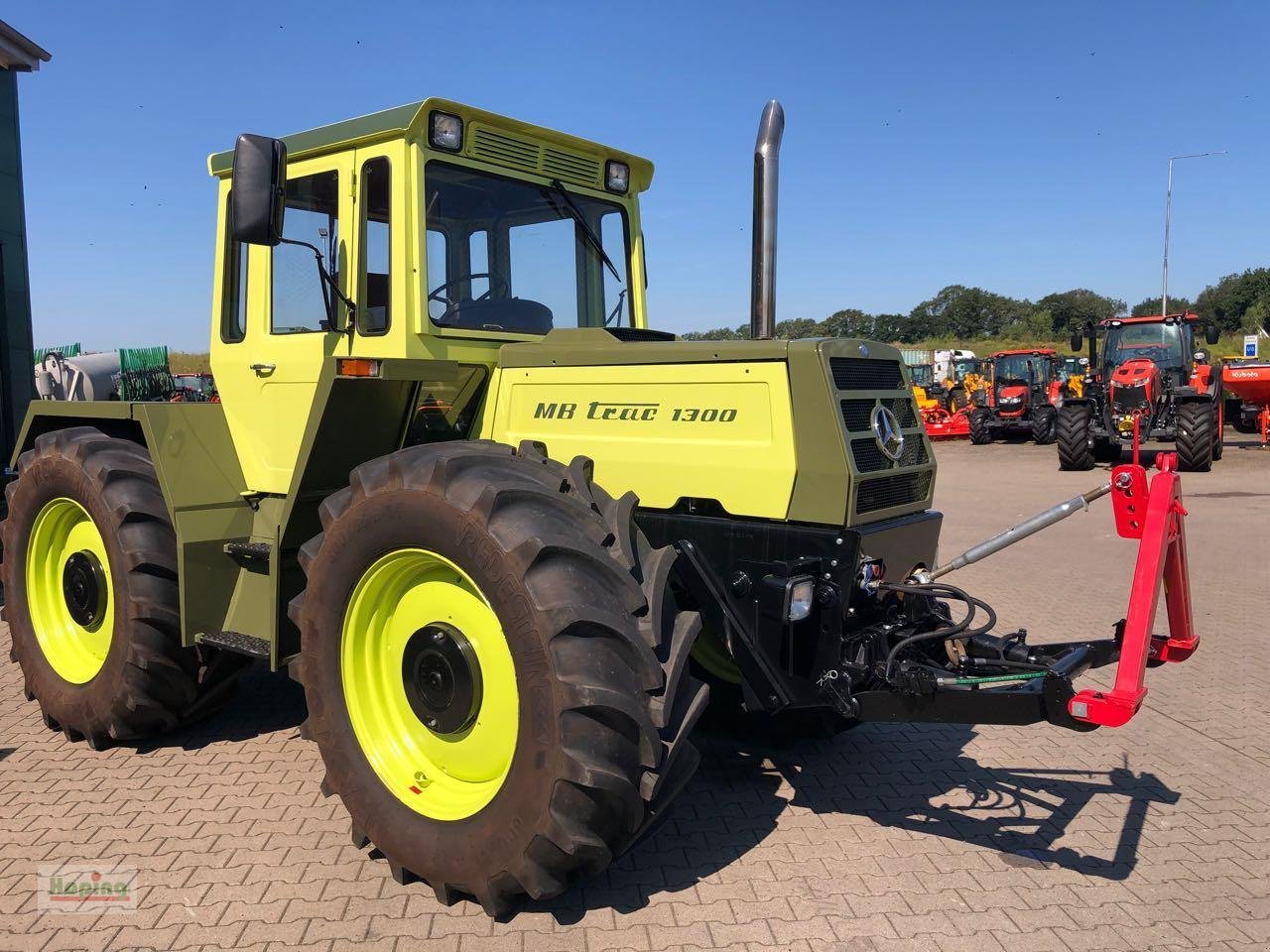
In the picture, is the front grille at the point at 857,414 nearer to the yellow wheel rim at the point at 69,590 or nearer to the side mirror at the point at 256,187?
the side mirror at the point at 256,187

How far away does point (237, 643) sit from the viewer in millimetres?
4184

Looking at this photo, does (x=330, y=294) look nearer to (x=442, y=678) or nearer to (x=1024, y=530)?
(x=442, y=678)

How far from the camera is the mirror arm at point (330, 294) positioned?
395 cm

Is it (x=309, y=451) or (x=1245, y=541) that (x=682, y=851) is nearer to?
(x=309, y=451)

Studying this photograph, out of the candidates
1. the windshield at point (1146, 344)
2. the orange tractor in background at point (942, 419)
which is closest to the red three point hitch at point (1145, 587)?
the windshield at point (1146, 344)

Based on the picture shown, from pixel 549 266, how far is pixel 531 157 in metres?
0.48

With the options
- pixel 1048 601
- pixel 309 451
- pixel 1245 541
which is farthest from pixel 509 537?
pixel 1245 541

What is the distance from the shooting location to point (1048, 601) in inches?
307

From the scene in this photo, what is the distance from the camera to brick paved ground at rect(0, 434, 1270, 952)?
307 cm

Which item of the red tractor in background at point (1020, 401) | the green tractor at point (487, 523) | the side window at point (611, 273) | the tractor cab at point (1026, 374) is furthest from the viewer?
the tractor cab at point (1026, 374)

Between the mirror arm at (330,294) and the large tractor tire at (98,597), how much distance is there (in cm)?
122

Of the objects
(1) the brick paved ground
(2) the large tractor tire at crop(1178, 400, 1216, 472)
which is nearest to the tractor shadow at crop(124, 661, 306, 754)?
(1) the brick paved ground

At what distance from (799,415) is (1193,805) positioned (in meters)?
2.46

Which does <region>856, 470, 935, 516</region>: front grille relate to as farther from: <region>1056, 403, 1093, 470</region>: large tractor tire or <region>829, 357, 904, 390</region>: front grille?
<region>1056, 403, 1093, 470</region>: large tractor tire
